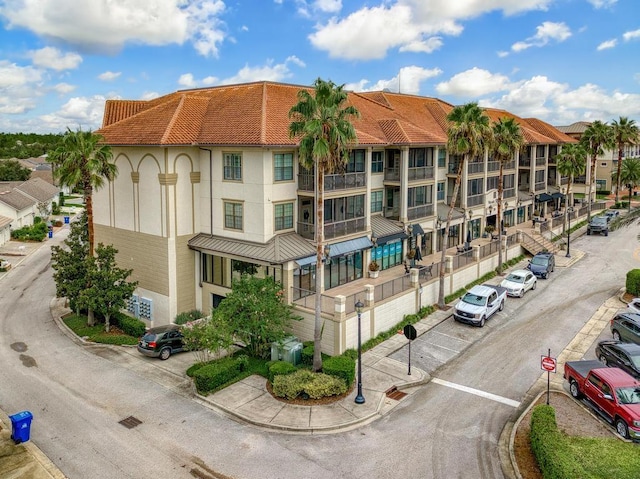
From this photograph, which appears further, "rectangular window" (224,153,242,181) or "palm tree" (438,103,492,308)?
"palm tree" (438,103,492,308)

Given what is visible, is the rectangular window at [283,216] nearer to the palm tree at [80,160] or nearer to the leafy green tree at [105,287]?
the leafy green tree at [105,287]

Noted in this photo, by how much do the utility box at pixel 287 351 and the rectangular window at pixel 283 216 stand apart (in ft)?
22.6

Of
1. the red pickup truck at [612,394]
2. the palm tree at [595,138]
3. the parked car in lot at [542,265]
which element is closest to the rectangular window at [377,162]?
the parked car in lot at [542,265]

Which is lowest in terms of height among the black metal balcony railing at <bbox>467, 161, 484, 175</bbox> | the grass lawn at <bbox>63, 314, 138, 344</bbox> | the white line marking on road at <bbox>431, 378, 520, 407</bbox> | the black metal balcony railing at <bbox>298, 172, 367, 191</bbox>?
the white line marking on road at <bbox>431, 378, 520, 407</bbox>

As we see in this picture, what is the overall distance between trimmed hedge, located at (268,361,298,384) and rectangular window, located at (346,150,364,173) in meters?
13.2

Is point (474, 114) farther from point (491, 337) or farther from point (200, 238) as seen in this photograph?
point (200, 238)

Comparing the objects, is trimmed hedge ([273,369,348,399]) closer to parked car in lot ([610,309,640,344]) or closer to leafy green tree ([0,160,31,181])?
parked car in lot ([610,309,640,344])

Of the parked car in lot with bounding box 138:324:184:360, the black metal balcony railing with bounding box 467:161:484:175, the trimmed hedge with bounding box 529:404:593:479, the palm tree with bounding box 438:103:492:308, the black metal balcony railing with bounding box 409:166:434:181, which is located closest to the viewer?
the trimmed hedge with bounding box 529:404:593:479

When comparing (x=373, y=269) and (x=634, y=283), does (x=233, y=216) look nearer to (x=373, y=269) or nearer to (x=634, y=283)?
(x=373, y=269)

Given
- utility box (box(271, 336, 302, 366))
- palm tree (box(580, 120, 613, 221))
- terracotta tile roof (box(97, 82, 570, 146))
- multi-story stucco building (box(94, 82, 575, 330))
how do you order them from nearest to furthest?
1. utility box (box(271, 336, 302, 366))
2. multi-story stucco building (box(94, 82, 575, 330))
3. terracotta tile roof (box(97, 82, 570, 146))
4. palm tree (box(580, 120, 613, 221))

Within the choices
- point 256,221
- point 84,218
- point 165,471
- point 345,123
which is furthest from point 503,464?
point 84,218

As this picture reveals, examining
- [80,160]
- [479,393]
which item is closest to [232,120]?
[80,160]

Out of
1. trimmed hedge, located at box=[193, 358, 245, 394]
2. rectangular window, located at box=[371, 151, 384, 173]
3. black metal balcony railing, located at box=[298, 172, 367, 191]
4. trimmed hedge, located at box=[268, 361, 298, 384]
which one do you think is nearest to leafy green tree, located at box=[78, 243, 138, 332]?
trimmed hedge, located at box=[193, 358, 245, 394]

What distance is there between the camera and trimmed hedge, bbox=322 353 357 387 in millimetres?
21828
